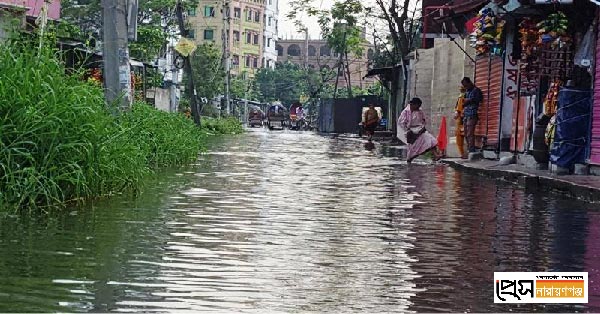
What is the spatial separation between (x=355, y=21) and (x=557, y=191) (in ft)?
104

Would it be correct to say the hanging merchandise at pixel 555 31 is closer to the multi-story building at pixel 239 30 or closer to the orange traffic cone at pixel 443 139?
the orange traffic cone at pixel 443 139

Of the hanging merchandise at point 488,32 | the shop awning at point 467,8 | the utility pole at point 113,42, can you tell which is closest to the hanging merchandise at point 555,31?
the hanging merchandise at point 488,32

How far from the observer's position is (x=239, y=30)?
12550cm

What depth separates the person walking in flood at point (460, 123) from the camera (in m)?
25.9

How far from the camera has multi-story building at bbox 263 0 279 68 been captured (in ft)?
436

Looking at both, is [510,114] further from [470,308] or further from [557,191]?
[470,308]

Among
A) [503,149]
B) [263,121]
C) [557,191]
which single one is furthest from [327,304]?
[263,121]

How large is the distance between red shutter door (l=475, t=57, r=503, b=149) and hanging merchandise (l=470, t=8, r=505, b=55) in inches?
50.9

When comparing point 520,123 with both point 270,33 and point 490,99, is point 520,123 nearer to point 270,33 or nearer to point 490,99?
point 490,99

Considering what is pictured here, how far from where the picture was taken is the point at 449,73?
30375 millimetres

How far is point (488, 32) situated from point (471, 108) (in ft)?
6.86

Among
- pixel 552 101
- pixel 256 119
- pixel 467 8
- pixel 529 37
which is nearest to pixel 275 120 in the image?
pixel 256 119

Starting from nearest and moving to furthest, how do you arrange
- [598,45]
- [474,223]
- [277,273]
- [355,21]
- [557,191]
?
[277,273], [474,223], [557,191], [598,45], [355,21]

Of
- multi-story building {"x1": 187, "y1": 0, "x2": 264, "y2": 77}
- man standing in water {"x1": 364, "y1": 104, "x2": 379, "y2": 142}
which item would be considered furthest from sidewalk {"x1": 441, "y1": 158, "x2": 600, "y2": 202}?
multi-story building {"x1": 187, "y1": 0, "x2": 264, "y2": 77}
